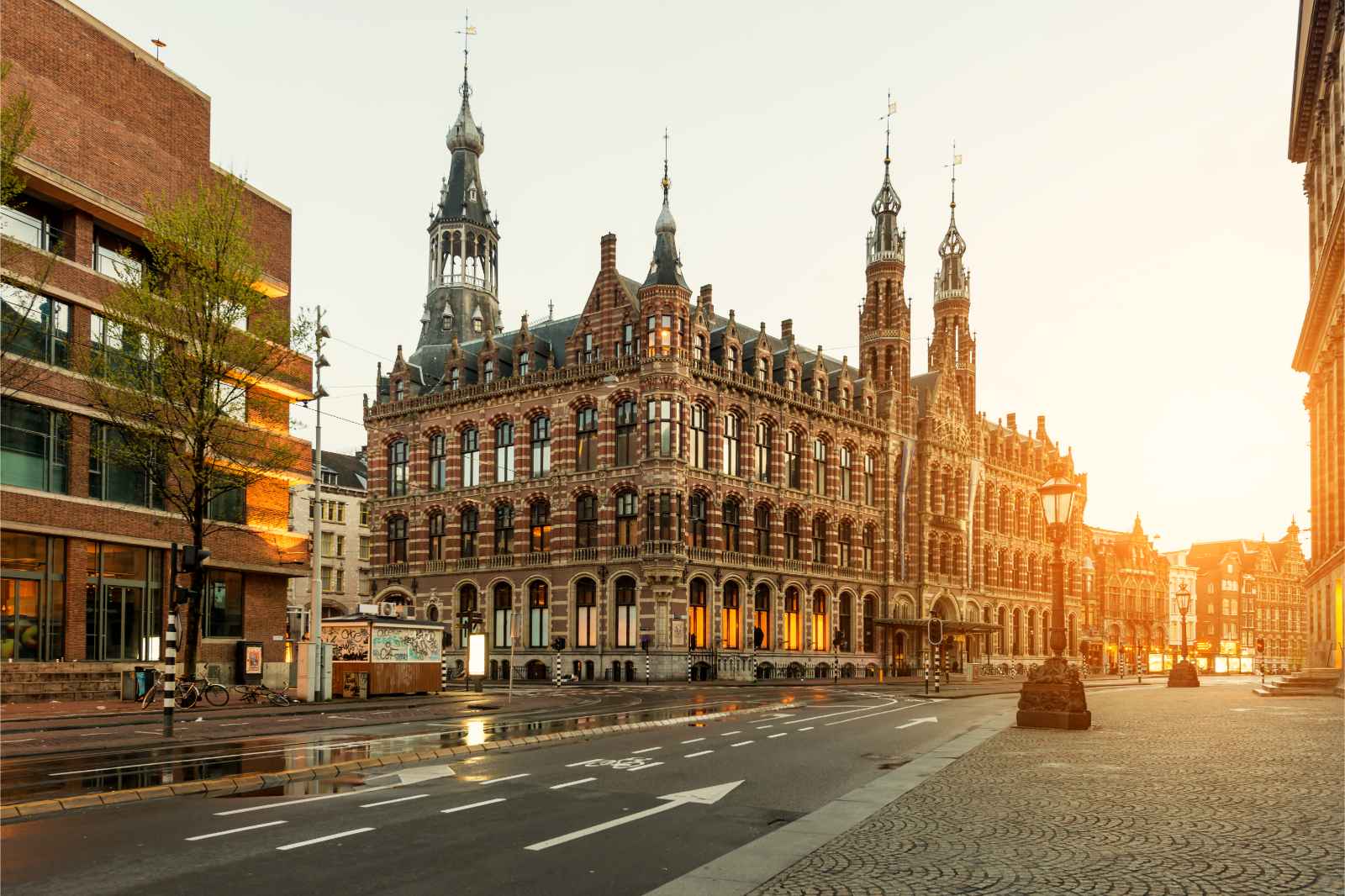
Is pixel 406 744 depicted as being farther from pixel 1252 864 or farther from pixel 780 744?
pixel 1252 864

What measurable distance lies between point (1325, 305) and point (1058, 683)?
27.9 meters

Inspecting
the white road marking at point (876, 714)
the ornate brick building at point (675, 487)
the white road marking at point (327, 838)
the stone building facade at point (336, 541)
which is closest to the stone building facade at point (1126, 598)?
the ornate brick building at point (675, 487)

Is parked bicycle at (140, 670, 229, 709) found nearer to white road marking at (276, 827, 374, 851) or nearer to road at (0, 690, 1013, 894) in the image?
road at (0, 690, 1013, 894)

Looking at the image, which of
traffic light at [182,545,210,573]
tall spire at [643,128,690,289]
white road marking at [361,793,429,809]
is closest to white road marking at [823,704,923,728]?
white road marking at [361,793,429,809]

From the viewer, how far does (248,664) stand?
121 ft

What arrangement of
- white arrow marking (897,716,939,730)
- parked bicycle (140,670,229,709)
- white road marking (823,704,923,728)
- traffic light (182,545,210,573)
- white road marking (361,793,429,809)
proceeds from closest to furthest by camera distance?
white road marking (361,793,429,809) → traffic light (182,545,210,573) → white arrow marking (897,716,939,730) → white road marking (823,704,923,728) → parked bicycle (140,670,229,709)

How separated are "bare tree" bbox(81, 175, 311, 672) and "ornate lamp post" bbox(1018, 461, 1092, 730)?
19.9 m

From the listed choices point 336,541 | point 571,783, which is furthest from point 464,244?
point 571,783

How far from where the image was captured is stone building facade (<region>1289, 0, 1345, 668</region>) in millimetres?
37938

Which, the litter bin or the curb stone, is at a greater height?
the curb stone

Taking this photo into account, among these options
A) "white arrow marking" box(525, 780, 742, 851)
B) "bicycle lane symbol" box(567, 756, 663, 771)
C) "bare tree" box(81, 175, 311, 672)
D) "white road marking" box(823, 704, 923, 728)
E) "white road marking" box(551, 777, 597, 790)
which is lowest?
"white road marking" box(823, 704, 923, 728)

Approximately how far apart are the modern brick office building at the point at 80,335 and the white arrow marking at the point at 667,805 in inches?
828

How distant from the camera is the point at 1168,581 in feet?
422

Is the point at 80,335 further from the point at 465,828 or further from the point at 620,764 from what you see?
the point at 465,828
